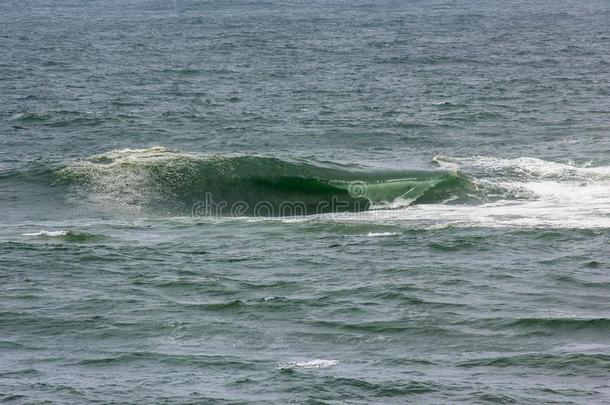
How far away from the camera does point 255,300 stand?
25844 mm

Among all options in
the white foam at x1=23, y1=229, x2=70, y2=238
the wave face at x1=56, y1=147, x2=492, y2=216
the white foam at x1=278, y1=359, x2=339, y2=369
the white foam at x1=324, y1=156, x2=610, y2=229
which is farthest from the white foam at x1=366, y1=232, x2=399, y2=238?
the white foam at x1=278, y1=359, x2=339, y2=369

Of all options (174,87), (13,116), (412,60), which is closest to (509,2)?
(412,60)

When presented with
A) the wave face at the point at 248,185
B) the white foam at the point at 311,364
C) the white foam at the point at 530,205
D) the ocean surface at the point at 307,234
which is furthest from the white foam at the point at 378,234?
the white foam at the point at 311,364

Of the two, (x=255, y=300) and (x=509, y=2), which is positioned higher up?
(x=509, y=2)

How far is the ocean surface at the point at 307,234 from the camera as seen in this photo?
21.1m

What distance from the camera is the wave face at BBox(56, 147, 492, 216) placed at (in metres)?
37.1

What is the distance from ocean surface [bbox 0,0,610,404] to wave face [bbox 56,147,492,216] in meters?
0.11

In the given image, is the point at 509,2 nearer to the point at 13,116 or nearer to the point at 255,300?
the point at 13,116

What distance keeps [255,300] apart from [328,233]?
714 cm

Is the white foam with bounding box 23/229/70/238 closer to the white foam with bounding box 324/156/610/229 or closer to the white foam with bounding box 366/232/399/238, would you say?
the white foam with bounding box 324/156/610/229

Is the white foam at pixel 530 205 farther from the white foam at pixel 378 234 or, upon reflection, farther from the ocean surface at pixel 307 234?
the white foam at pixel 378 234

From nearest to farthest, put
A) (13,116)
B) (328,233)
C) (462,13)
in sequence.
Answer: (328,233) < (13,116) < (462,13)

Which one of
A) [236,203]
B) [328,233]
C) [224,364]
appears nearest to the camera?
[224,364]

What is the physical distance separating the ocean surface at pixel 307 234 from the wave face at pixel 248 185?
105 millimetres
